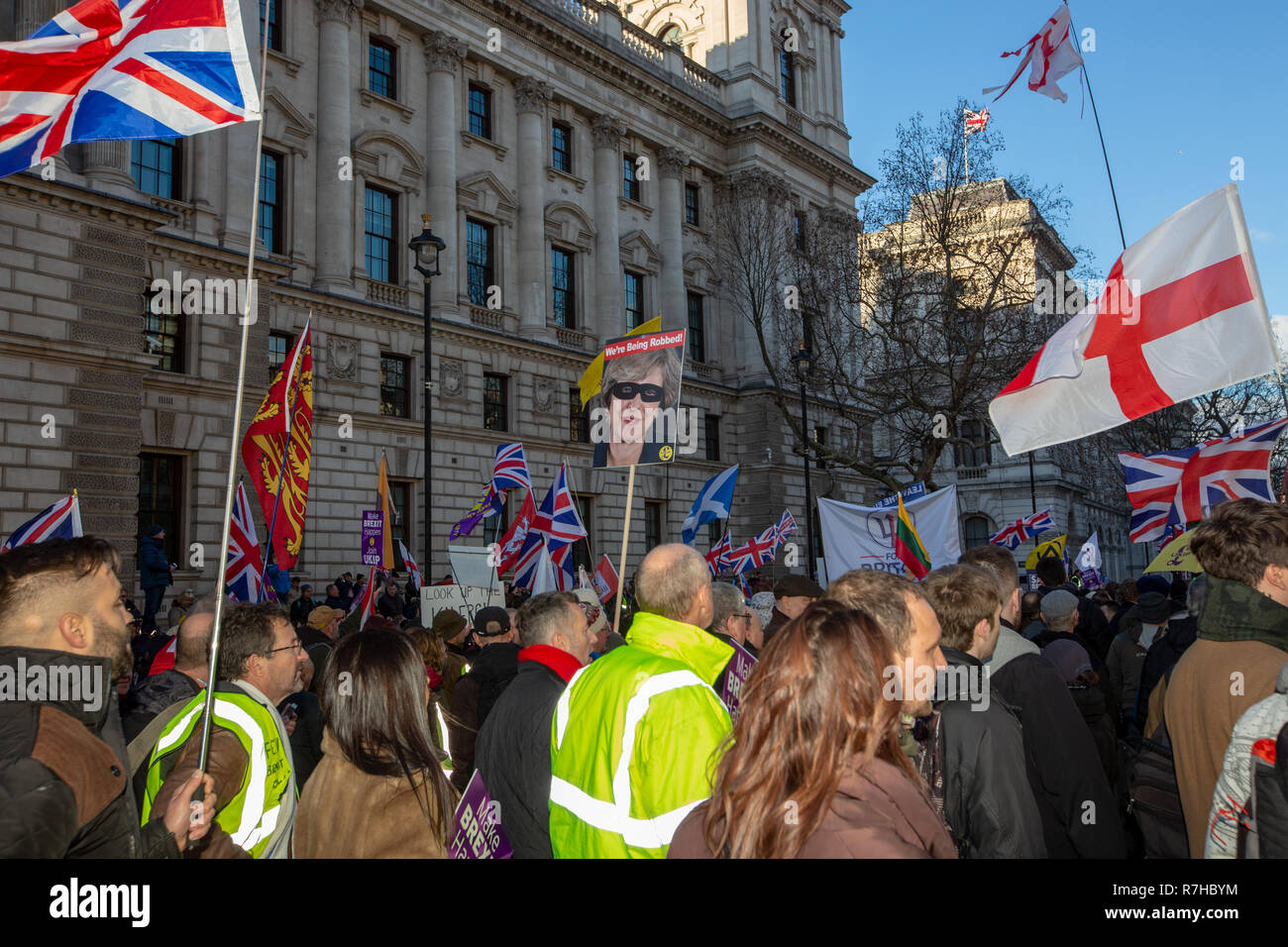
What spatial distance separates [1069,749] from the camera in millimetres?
3723

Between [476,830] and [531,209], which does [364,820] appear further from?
[531,209]

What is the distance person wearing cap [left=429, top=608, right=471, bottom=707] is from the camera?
6.60 m

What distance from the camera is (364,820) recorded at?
10.1 ft

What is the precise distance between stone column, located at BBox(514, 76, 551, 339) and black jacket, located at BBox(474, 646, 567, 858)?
86.1 ft

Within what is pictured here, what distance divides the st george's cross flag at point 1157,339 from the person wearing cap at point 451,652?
12.8 feet

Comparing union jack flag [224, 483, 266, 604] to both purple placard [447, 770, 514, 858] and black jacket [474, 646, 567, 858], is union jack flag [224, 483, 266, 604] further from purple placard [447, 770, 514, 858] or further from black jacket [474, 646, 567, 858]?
purple placard [447, 770, 514, 858]

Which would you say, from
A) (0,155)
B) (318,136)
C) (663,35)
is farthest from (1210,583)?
(663,35)

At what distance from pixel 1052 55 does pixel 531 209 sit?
21764mm

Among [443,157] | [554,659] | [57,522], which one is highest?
[443,157]

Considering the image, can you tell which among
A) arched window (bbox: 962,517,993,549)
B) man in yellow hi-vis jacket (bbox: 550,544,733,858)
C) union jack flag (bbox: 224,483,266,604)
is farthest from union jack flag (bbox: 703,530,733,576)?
arched window (bbox: 962,517,993,549)

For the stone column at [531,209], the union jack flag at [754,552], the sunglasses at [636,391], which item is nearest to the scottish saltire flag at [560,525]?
the union jack flag at [754,552]

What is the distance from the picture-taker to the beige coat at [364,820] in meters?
3.06

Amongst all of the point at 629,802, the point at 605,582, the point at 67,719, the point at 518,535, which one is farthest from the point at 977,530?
the point at 67,719

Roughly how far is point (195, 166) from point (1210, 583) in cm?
2305
